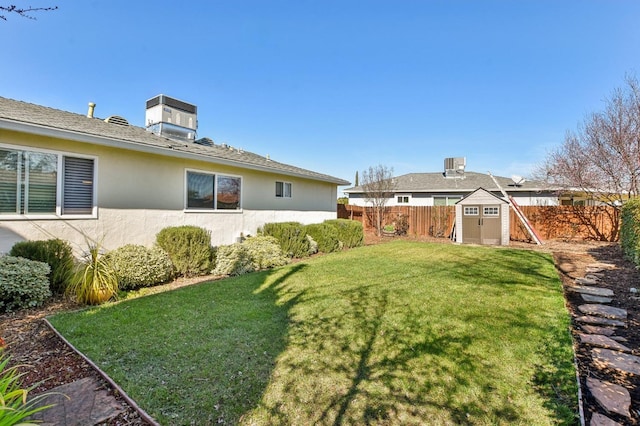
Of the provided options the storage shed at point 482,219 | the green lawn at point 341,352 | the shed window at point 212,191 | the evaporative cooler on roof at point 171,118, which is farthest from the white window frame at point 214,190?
the storage shed at point 482,219

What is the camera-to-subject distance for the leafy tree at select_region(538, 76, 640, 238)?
11939 millimetres

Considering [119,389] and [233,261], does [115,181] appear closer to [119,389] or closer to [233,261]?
[233,261]

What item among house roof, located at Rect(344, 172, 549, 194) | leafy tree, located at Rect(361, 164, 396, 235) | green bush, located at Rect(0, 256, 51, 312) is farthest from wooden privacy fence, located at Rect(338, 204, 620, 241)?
green bush, located at Rect(0, 256, 51, 312)

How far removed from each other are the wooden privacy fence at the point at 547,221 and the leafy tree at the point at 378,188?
1.80 ft

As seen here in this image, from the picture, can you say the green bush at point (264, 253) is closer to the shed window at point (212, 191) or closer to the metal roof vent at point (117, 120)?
the shed window at point (212, 191)

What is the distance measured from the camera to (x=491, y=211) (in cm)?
1352

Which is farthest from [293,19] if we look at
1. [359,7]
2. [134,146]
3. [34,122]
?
[34,122]

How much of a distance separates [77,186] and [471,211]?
14.3 metres

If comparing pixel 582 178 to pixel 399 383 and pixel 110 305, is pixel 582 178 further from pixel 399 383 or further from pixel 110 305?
pixel 110 305


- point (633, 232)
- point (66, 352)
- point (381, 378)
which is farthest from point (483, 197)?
point (66, 352)

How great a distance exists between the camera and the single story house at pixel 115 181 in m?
5.74

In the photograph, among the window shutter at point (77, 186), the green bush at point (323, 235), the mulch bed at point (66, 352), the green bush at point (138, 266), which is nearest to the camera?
the mulch bed at point (66, 352)

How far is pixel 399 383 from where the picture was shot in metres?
2.86

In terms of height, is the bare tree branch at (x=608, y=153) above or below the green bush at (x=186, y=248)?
above
